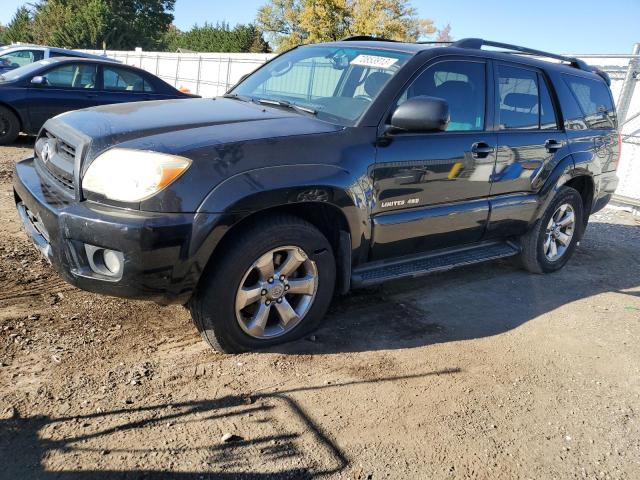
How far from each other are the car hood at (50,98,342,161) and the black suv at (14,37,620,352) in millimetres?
14

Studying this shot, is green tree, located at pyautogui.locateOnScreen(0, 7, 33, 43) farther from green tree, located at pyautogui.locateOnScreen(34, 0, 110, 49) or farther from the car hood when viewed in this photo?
the car hood

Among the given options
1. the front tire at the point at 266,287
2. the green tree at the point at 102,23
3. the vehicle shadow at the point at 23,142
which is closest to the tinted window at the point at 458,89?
the front tire at the point at 266,287

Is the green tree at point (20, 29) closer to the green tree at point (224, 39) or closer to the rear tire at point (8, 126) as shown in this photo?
the green tree at point (224, 39)

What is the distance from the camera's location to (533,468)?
259cm

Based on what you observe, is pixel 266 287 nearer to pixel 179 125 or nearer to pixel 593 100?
pixel 179 125

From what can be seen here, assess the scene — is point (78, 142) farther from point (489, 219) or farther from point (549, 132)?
point (549, 132)

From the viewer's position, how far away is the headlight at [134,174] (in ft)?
8.87

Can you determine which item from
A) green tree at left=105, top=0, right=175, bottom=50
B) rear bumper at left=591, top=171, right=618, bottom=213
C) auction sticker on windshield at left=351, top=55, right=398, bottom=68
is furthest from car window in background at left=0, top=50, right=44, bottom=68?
green tree at left=105, top=0, right=175, bottom=50

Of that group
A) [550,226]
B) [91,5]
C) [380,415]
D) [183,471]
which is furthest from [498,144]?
→ [91,5]

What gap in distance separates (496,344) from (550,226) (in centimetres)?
187

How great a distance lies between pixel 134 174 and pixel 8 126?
731cm

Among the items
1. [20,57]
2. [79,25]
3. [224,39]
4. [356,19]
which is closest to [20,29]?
[79,25]

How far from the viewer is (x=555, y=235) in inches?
208

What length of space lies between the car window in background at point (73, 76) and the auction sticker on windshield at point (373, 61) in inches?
261
